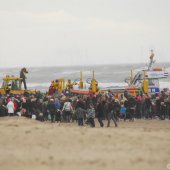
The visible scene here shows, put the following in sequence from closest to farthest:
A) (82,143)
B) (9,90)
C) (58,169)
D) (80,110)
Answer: (58,169), (82,143), (80,110), (9,90)

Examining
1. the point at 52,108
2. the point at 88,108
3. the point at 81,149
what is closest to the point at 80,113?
the point at 88,108

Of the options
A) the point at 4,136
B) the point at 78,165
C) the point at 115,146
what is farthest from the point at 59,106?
the point at 78,165

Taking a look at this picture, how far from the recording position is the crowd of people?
24547 millimetres

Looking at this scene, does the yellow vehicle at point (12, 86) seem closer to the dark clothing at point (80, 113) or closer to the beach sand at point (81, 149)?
the dark clothing at point (80, 113)

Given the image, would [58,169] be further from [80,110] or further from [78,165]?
[80,110]

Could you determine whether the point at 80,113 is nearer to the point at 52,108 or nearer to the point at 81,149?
the point at 52,108

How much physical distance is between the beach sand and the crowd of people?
5.81m

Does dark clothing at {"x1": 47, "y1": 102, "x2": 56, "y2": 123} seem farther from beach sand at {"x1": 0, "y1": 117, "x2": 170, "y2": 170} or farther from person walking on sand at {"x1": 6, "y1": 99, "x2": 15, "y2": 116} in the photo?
beach sand at {"x1": 0, "y1": 117, "x2": 170, "y2": 170}

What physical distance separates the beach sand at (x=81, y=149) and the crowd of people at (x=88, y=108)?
19.1 feet

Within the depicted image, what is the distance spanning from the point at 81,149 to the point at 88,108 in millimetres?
9323

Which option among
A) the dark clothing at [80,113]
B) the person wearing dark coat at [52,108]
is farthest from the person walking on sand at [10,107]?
the dark clothing at [80,113]

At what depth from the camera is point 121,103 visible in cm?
2988

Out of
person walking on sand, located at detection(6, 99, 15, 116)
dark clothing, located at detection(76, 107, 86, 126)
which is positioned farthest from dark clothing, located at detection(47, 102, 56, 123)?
dark clothing, located at detection(76, 107, 86, 126)

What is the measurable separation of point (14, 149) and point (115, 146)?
103 inches
